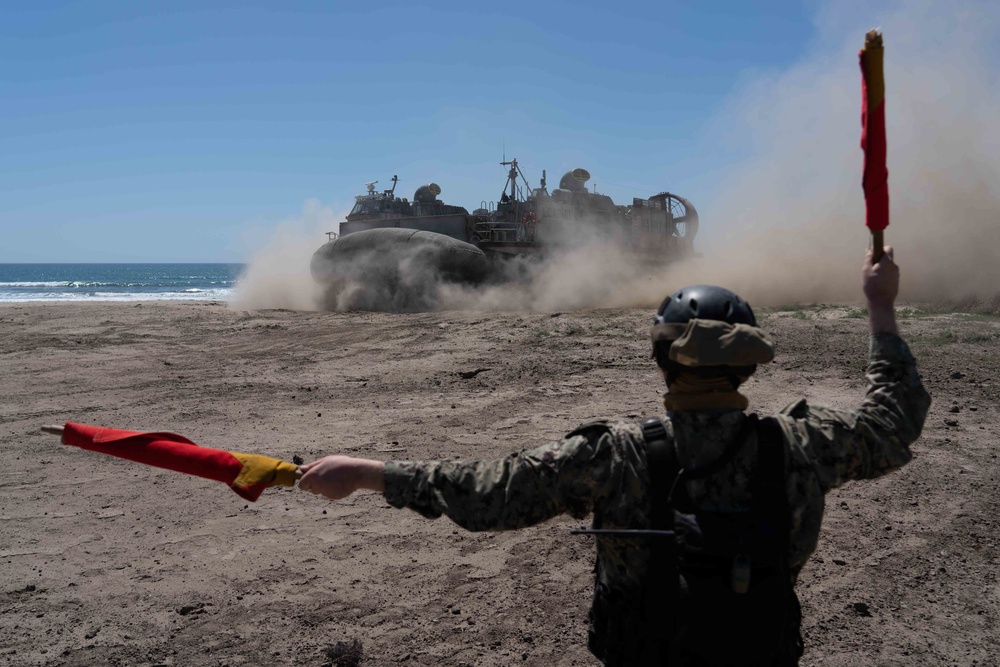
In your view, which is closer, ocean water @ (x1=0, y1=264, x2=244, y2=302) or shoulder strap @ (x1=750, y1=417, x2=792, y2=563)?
shoulder strap @ (x1=750, y1=417, x2=792, y2=563)

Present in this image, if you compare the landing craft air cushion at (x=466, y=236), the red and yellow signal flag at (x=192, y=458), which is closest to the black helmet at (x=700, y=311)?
the red and yellow signal flag at (x=192, y=458)

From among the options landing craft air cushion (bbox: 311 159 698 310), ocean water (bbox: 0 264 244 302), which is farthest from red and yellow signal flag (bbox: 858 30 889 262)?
ocean water (bbox: 0 264 244 302)

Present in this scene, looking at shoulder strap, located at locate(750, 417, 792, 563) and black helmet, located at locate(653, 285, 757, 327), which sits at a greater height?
black helmet, located at locate(653, 285, 757, 327)

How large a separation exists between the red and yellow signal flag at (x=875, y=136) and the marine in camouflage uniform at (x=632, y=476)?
0.38 metres

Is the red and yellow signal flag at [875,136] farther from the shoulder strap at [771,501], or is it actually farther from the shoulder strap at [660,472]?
the shoulder strap at [660,472]

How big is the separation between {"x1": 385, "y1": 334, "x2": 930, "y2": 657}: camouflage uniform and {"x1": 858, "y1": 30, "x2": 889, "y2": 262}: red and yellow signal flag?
0.39 metres

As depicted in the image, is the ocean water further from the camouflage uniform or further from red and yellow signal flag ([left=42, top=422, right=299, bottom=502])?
the camouflage uniform

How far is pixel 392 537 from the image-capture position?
4.48 meters

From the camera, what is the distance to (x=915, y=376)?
1953 mm

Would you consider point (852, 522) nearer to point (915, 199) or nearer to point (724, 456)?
point (724, 456)

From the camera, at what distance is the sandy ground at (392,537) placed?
11.3 feet

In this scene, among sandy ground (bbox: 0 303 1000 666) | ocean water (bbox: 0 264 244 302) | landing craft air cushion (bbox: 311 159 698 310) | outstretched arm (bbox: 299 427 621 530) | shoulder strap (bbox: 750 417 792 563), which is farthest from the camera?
ocean water (bbox: 0 264 244 302)

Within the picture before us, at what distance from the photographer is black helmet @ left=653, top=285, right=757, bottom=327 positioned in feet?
6.16

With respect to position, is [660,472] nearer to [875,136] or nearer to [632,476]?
[632,476]
